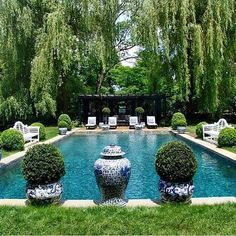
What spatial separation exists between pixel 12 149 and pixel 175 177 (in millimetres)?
7825

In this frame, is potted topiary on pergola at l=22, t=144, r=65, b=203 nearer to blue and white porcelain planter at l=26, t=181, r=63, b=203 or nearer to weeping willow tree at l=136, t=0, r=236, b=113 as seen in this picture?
blue and white porcelain planter at l=26, t=181, r=63, b=203

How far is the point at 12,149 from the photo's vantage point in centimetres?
1199

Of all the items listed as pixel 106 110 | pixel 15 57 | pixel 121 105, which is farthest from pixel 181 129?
pixel 15 57

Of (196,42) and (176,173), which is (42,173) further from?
(196,42)

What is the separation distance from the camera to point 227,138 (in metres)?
11.9

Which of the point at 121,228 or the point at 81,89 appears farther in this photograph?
the point at 81,89

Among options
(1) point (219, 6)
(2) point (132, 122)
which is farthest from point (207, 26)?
(2) point (132, 122)

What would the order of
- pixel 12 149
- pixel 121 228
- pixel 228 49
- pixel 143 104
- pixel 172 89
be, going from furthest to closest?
pixel 143 104, pixel 172 89, pixel 228 49, pixel 12 149, pixel 121 228

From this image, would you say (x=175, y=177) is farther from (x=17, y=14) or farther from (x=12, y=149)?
(x=17, y=14)

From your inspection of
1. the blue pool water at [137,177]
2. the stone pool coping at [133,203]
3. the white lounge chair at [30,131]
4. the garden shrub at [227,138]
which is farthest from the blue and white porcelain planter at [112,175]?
the white lounge chair at [30,131]

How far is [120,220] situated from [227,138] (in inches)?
315

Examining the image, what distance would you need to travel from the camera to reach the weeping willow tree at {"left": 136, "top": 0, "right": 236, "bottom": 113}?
67.0ft

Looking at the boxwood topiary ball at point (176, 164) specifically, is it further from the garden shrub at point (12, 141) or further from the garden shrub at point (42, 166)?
the garden shrub at point (12, 141)

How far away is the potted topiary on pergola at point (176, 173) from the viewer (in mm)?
5355
